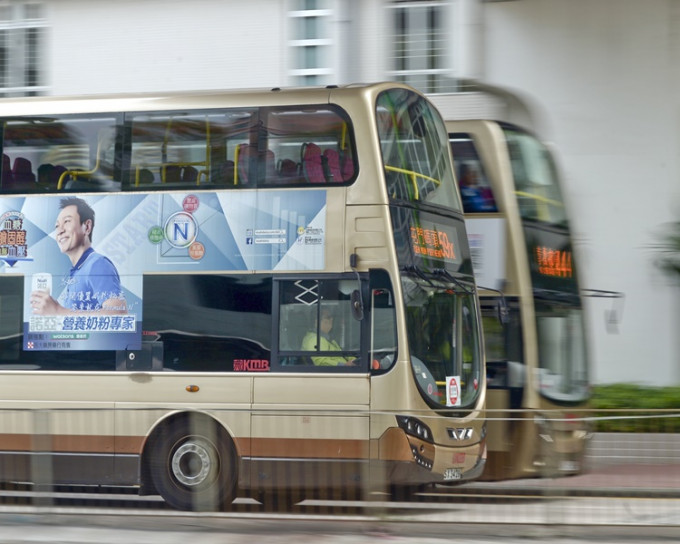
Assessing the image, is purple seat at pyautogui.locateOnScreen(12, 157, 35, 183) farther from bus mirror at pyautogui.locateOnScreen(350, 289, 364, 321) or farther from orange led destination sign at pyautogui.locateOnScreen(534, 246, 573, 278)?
orange led destination sign at pyautogui.locateOnScreen(534, 246, 573, 278)

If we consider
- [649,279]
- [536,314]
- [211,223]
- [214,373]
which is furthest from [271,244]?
[649,279]

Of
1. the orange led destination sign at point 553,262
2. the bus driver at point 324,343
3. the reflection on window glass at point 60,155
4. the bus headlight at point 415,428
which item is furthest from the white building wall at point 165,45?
the bus headlight at point 415,428

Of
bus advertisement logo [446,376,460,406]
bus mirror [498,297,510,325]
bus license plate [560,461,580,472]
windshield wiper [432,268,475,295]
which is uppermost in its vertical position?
windshield wiper [432,268,475,295]

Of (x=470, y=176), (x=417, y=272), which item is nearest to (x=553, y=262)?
(x=470, y=176)

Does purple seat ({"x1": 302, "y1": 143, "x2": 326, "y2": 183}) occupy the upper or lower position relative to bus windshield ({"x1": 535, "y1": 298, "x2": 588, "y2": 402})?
upper

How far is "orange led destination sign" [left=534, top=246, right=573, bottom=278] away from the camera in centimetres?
1352

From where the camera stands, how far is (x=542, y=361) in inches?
527

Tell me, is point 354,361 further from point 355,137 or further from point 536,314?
point 536,314

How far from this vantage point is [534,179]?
45.8 ft

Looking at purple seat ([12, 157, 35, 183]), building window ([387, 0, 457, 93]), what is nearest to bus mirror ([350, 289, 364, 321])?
purple seat ([12, 157, 35, 183])

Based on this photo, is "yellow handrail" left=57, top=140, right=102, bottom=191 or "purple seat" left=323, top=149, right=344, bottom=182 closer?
"purple seat" left=323, top=149, right=344, bottom=182

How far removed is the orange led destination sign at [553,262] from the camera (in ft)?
44.4

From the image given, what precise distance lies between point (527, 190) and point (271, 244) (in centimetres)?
396

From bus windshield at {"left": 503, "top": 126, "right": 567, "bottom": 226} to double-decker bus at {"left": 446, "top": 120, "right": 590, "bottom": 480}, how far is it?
0.05ft
